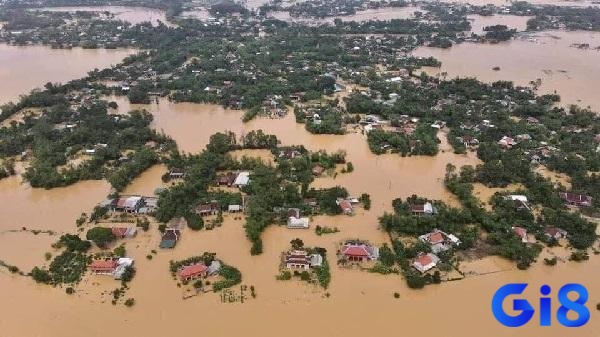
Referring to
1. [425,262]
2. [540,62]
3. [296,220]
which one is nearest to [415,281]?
[425,262]

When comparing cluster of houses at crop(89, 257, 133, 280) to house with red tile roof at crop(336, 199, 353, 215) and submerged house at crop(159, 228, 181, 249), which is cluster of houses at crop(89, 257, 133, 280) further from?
house with red tile roof at crop(336, 199, 353, 215)

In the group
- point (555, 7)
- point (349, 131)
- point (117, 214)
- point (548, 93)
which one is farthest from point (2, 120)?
point (555, 7)

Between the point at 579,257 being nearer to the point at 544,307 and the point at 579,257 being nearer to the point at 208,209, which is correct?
the point at 544,307

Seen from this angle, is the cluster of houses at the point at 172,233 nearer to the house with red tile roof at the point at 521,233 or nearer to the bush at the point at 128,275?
the bush at the point at 128,275

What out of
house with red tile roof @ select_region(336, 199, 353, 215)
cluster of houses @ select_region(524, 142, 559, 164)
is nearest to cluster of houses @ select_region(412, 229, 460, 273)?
house with red tile roof @ select_region(336, 199, 353, 215)

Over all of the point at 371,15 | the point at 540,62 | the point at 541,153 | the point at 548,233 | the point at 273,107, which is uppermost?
the point at 371,15

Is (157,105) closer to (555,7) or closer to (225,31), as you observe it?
(225,31)
